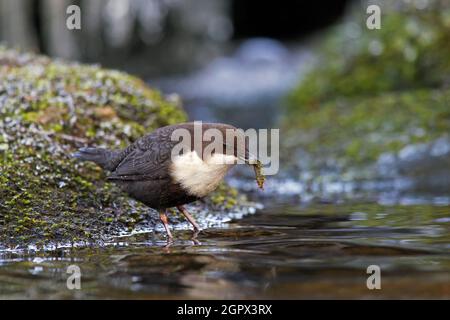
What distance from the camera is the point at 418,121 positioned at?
9445 millimetres

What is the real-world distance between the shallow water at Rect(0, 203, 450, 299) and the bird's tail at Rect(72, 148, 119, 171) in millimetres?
738

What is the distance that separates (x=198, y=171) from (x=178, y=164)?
0.17 metres

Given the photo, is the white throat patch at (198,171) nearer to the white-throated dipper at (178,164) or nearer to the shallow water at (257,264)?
the white-throated dipper at (178,164)

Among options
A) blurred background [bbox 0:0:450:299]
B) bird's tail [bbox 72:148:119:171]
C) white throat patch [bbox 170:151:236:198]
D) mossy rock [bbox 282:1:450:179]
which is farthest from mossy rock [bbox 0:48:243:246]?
mossy rock [bbox 282:1:450:179]

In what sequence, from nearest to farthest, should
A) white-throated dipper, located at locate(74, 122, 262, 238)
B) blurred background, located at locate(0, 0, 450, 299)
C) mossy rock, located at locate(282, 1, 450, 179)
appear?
blurred background, located at locate(0, 0, 450, 299) → white-throated dipper, located at locate(74, 122, 262, 238) → mossy rock, located at locate(282, 1, 450, 179)

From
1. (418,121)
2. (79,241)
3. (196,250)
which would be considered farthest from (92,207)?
(418,121)

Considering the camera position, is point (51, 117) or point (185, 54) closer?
point (51, 117)

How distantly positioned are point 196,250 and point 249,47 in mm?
17292

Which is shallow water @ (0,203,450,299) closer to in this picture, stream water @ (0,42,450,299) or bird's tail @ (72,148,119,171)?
stream water @ (0,42,450,299)

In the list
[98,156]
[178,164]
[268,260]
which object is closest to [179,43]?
[98,156]

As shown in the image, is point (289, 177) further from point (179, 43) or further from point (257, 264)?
point (179, 43)

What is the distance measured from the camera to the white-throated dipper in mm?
4996

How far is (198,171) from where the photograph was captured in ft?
16.5
